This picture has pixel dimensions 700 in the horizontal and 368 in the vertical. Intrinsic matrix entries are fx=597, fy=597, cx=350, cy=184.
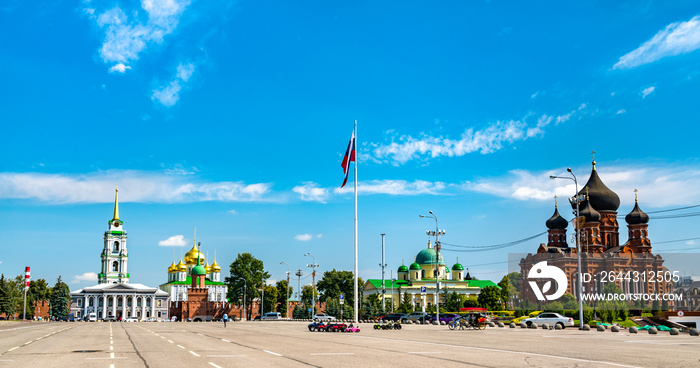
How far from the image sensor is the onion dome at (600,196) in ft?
382

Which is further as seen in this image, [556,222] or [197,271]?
[197,271]

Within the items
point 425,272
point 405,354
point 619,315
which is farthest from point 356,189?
point 425,272

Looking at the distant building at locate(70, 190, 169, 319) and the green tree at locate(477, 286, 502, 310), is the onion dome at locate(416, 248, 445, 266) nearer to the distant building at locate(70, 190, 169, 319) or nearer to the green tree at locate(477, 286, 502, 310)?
the green tree at locate(477, 286, 502, 310)

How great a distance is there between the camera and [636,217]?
119 meters

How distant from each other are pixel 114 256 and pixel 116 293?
→ 12898 mm

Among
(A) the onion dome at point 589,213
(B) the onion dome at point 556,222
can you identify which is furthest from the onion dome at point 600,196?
(B) the onion dome at point 556,222

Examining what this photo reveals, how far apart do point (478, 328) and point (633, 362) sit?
3168cm

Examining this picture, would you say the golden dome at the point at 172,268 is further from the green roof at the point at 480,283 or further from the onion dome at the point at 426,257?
the green roof at the point at 480,283

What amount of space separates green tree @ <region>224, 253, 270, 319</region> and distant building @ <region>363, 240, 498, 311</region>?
39.3 metres

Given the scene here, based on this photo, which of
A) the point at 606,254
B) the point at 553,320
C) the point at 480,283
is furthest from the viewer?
the point at 480,283

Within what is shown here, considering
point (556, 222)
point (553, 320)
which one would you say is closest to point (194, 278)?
point (556, 222)

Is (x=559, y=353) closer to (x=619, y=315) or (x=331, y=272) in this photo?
(x=619, y=315)

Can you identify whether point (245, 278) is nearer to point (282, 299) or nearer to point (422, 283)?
point (282, 299)

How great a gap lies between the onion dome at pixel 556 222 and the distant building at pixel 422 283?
3211 cm
